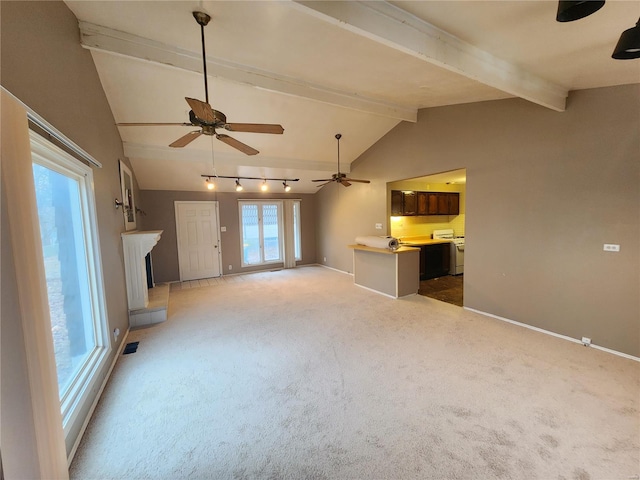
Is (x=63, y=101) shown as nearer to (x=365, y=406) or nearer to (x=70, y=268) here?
(x=70, y=268)

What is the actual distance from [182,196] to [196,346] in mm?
4452

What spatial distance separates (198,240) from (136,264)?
2.98 m

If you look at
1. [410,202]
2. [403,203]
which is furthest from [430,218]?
[403,203]

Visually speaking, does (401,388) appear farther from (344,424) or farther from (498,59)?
(498,59)

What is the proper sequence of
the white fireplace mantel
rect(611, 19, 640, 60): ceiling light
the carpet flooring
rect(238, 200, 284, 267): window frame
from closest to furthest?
rect(611, 19, 640, 60): ceiling light, the white fireplace mantel, the carpet flooring, rect(238, 200, 284, 267): window frame

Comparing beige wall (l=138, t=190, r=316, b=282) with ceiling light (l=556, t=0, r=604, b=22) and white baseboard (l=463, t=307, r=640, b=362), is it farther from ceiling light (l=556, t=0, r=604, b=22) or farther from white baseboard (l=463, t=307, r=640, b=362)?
ceiling light (l=556, t=0, r=604, b=22)

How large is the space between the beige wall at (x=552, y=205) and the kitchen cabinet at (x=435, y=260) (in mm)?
1865

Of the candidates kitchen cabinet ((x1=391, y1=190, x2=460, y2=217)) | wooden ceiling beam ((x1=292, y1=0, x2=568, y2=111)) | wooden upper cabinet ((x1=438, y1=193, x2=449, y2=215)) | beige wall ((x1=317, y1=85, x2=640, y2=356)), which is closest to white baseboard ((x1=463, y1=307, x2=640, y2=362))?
beige wall ((x1=317, y1=85, x2=640, y2=356))

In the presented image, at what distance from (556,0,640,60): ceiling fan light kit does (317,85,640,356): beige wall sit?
1537 millimetres

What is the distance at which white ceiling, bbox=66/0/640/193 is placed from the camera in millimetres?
1952

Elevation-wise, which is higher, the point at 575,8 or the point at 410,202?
the point at 575,8

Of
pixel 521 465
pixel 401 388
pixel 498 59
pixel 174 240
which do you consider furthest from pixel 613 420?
pixel 174 240

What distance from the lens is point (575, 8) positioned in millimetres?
1471

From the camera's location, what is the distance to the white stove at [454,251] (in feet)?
21.5
